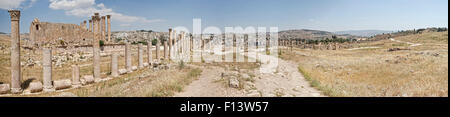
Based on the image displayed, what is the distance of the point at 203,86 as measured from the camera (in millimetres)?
10828

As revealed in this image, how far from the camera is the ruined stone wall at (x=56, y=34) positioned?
4053 centimetres

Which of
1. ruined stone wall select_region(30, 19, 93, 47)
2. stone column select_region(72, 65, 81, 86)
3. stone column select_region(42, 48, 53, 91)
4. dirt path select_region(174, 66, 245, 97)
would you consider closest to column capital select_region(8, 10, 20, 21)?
stone column select_region(42, 48, 53, 91)

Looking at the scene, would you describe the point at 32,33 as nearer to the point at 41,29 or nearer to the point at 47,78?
the point at 41,29

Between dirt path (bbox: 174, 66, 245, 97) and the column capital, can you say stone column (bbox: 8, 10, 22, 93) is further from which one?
dirt path (bbox: 174, 66, 245, 97)

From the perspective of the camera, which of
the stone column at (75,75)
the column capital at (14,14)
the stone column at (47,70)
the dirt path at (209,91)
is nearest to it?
the dirt path at (209,91)

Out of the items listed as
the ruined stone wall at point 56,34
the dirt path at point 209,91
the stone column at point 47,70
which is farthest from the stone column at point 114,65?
the ruined stone wall at point 56,34

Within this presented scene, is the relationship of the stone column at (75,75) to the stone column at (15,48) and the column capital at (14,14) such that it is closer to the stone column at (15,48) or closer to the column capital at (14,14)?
the stone column at (15,48)

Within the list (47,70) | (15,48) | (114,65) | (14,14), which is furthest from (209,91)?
(114,65)

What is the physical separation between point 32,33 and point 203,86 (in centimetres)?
4262

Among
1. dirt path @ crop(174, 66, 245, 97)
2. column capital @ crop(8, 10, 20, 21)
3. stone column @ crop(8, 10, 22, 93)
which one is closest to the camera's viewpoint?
dirt path @ crop(174, 66, 245, 97)

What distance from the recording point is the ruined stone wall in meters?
40.5

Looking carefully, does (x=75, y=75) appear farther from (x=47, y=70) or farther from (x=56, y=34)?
(x=56, y=34)

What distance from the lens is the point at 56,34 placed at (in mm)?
42281
